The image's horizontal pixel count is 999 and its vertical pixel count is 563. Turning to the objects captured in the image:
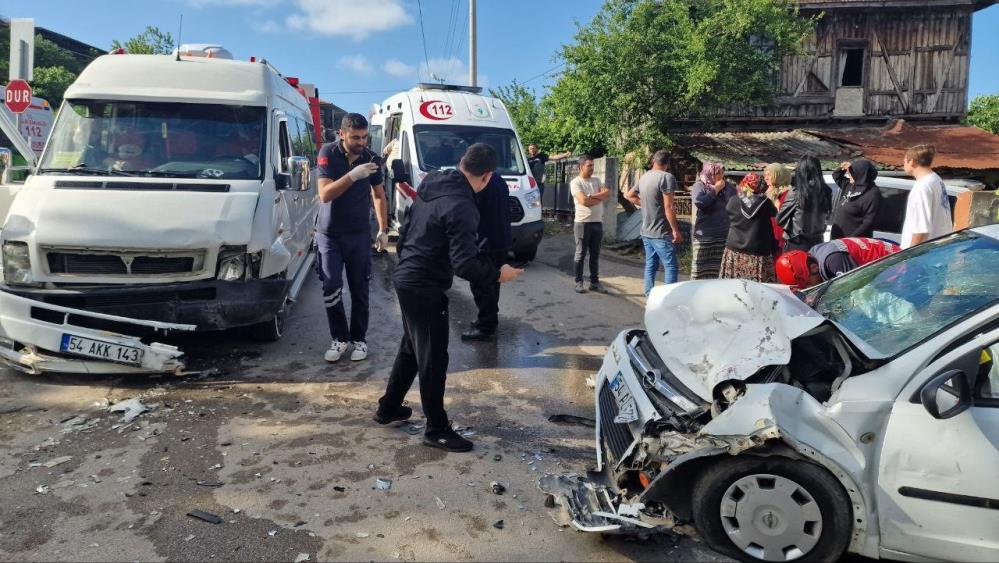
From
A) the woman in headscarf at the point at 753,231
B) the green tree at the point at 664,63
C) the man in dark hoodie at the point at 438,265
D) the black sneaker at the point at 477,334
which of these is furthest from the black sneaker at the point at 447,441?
the green tree at the point at 664,63

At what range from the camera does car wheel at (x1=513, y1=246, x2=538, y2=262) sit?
10.2 metres

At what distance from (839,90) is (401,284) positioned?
62.3 feet

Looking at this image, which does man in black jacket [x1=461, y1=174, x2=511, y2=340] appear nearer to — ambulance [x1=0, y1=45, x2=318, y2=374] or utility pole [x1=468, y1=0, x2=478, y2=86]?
ambulance [x1=0, y1=45, x2=318, y2=374]

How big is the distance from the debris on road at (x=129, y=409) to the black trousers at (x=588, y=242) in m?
5.37

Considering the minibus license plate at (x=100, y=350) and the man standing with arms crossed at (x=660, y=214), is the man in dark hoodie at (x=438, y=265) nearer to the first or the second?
the minibus license plate at (x=100, y=350)

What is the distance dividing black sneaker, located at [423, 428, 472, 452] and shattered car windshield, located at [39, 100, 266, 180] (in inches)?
114

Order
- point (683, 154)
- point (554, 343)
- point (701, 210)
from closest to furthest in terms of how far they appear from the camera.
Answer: point (554, 343) → point (701, 210) → point (683, 154)

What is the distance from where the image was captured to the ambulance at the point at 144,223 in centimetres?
479

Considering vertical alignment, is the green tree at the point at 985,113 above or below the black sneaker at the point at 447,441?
above

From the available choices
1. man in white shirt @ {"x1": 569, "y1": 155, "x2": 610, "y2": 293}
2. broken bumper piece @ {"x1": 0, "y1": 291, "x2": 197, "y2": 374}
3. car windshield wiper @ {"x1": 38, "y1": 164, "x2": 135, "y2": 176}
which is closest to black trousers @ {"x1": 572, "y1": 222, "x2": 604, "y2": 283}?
man in white shirt @ {"x1": 569, "y1": 155, "x2": 610, "y2": 293}

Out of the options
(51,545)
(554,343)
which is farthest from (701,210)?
(51,545)

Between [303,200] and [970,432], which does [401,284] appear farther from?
[303,200]

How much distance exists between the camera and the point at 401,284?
3.93m

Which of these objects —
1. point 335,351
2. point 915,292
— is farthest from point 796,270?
point 335,351
